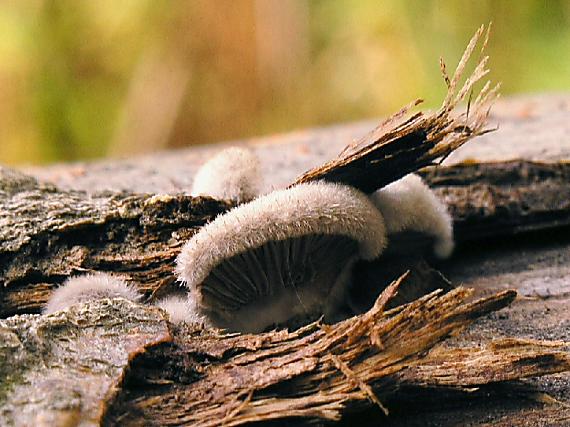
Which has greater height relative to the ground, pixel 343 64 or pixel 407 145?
pixel 343 64

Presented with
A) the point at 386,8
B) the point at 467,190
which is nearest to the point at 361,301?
the point at 467,190

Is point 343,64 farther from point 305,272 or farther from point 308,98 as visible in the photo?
point 305,272

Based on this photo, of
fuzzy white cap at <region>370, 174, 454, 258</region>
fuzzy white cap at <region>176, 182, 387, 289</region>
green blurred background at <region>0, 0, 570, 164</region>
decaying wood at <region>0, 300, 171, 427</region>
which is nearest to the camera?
decaying wood at <region>0, 300, 171, 427</region>

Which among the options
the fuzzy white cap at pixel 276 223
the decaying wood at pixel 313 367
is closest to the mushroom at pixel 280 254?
the fuzzy white cap at pixel 276 223

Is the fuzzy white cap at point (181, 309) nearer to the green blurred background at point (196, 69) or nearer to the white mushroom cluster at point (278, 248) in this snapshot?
the white mushroom cluster at point (278, 248)

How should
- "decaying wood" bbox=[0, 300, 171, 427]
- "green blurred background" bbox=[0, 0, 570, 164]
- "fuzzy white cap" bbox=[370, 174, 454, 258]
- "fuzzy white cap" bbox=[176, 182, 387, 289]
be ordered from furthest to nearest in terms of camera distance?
"green blurred background" bbox=[0, 0, 570, 164] → "fuzzy white cap" bbox=[370, 174, 454, 258] → "fuzzy white cap" bbox=[176, 182, 387, 289] → "decaying wood" bbox=[0, 300, 171, 427]

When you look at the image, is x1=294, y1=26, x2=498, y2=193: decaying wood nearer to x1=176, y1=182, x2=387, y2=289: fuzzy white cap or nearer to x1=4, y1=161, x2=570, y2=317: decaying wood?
x1=176, y1=182, x2=387, y2=289: fuzzy white cap

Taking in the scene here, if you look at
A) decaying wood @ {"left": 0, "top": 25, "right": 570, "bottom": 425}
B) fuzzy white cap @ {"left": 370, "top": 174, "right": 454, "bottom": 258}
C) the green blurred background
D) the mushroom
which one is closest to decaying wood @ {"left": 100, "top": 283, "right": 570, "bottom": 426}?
decaying wood @ {"left": 0, "top": 25, "right": 570, "bottom": 425}

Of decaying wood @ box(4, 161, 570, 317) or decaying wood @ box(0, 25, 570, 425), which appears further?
decaying wood @ box(4, 161, 570, 317)
